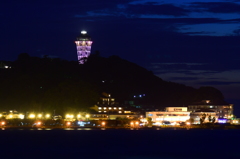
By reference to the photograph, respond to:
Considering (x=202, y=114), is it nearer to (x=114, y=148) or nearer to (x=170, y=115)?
(x=170, y=115)

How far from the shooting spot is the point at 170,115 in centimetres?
19200

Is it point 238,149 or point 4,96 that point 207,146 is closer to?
point 238,149

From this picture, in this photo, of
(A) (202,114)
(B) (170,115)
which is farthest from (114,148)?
(A) (202,114)

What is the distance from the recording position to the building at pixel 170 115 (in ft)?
624

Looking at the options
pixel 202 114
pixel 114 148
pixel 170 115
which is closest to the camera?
pixel 114 148

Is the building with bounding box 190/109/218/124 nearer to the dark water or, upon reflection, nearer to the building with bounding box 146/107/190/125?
the building with bounding box 146/107/190/125

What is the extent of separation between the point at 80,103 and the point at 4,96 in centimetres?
2101

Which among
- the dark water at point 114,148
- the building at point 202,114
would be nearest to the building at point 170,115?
the building at point 202,114

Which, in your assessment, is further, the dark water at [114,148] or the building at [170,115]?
the building at [170,115]

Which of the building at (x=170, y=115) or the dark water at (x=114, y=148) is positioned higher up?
the building at (x=170, y=115)

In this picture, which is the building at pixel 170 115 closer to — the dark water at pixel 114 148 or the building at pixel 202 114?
the building at pixel 202 114

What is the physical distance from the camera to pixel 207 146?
11819 centimetres

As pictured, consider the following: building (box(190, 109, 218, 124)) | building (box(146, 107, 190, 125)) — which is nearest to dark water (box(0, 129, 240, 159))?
building (box(146, 107, 190, 125))

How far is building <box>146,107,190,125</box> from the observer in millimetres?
190250
